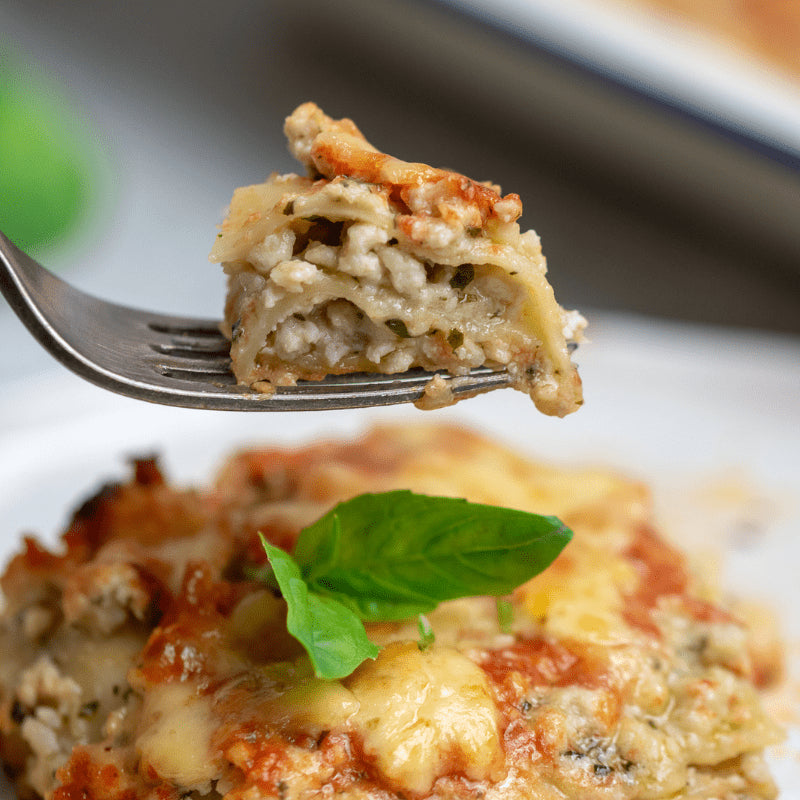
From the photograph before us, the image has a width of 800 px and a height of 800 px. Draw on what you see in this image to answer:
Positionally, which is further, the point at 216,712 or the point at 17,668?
the point at 17,668

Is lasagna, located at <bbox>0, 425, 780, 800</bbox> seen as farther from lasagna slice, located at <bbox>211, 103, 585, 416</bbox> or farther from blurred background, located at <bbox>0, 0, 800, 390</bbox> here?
blurred background, located at <bbox>0, 0, 800, 390</bbox>

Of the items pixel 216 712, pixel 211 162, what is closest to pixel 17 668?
pixel 216 712

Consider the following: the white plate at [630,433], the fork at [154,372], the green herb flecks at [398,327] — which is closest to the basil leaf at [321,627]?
the fork at [154,372]

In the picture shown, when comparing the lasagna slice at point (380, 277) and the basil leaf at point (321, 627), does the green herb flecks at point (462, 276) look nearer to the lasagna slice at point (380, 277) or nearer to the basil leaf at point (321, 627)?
the lasagna slice at point (380, 277)

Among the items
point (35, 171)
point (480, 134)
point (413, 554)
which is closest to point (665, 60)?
point (480, 134)

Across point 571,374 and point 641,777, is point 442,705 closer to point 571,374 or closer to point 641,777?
point 641,777

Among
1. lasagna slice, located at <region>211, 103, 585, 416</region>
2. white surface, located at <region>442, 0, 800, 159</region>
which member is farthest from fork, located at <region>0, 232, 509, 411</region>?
white surface, located at <region>442, 0, 800, 159</region>

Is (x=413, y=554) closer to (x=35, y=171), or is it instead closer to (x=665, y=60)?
(x=665, y=60)
